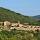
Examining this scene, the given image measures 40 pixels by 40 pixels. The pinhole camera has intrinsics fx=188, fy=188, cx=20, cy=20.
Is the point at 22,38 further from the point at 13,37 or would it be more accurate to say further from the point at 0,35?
the point at 0,35

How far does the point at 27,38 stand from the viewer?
32.7 ft

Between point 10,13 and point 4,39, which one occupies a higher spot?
point 10,13

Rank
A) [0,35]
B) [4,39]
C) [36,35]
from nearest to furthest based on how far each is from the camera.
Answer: [4,39] < [0,35] < [36,35]

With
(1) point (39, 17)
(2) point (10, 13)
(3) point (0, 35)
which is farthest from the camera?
(2) point (10, 13)

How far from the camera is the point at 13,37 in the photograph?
9.89 m

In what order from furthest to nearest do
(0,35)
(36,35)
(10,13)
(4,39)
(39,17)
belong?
(10,13) → (39,17) → (36,35) → (0,35) → (4,39)

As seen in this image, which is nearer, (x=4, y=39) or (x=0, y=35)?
(x=4, y=39)

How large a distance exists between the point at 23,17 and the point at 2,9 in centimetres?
310

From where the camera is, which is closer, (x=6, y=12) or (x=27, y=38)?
(x=27, y=38)

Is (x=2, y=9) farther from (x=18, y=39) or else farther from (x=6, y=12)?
(x=18, y=39)

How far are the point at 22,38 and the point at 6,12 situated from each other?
1289cm

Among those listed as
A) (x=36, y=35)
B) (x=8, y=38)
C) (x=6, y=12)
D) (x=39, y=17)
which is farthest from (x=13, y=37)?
(x=6, y=12)

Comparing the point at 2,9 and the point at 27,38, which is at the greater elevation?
the point at 2,9

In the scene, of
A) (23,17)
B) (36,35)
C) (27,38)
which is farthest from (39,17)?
(27,38)
